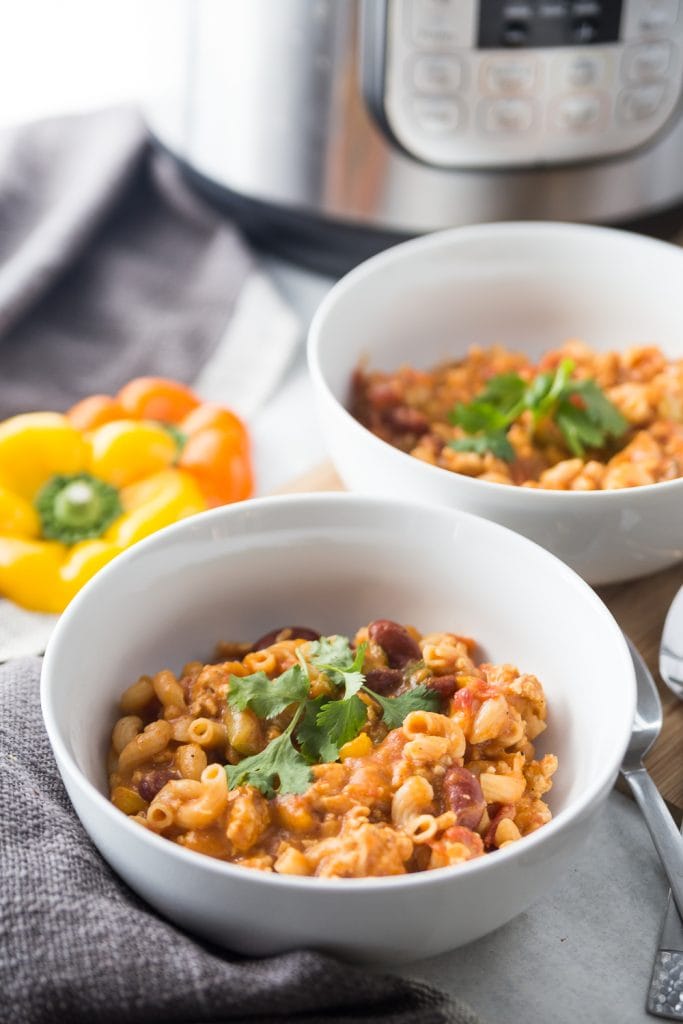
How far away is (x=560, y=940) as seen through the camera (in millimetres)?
1188

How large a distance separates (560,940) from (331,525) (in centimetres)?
48

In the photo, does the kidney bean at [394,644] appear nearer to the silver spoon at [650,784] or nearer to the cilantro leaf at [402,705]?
the cilantro leaf at [402,705]

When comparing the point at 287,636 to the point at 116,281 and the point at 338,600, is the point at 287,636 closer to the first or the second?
the point at 338,600

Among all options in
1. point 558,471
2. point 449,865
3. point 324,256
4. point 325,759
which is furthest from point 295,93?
point 449,865

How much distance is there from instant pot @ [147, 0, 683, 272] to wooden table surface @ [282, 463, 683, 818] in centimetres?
52

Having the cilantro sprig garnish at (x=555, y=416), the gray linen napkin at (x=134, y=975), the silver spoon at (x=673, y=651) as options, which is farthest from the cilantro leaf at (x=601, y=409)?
the gray linen napkin at (x=134, y=975)

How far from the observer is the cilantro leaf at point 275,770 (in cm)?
114

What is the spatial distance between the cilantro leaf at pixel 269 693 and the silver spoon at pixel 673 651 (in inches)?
18.1

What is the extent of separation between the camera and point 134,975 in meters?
1.00

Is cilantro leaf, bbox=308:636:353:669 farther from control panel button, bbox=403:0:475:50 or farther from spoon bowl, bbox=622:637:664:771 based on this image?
control panel button, bbox=403:0:475:50

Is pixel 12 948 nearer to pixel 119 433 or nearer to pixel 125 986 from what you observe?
pixel 125 986

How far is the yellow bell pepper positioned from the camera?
5.56 ft

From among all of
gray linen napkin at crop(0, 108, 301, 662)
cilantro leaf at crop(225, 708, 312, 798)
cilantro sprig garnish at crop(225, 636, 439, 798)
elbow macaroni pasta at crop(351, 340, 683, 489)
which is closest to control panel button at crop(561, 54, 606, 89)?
elbow macaroni pasta at crop(351, 340, 683, 489)

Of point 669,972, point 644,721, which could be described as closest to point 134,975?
point 669,972
